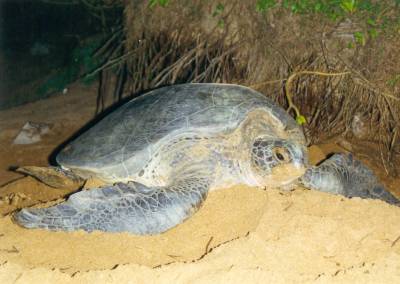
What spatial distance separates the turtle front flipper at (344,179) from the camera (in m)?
3.00

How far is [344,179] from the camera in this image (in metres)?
3.15

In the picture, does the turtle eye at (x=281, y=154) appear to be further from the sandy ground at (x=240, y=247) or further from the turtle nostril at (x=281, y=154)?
the sandy ground at (x=240, y=247)

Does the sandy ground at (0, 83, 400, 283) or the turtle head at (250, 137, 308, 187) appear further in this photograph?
the turtle head at (250, 137, 308, 187)

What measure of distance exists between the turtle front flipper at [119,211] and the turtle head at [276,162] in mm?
526

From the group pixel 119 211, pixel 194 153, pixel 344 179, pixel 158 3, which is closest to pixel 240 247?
pixel 119 211

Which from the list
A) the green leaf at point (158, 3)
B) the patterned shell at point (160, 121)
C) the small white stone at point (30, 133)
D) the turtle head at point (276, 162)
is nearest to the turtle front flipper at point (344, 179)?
the turtle head at point (276, 162)

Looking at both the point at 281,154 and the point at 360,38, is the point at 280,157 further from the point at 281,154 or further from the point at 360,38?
the point at 360,38

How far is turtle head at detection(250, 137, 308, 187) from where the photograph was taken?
2736mm

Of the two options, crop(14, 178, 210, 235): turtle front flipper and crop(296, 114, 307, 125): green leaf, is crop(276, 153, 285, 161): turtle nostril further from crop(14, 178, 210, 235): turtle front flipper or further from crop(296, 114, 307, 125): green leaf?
crop(296, 114, 307, 125): green leaf

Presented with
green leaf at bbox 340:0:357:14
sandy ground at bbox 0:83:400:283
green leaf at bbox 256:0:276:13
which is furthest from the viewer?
green leaf at bbox 256:0:276:13

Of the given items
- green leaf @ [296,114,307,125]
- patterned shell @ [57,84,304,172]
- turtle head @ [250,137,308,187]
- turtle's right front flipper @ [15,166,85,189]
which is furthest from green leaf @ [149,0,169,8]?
turtle head @ [250,137,308,187]

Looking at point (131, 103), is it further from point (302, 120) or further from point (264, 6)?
point (264, 6)

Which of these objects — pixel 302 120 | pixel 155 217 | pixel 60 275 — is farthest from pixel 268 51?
pixel 60 275

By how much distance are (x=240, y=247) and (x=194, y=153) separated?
1003 millimetres
